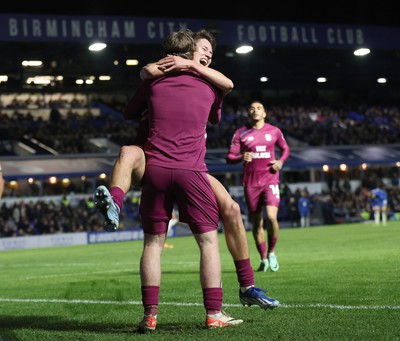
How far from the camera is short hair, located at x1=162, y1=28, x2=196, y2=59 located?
6.63 m

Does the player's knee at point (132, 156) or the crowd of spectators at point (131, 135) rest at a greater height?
the crowd of spectators at point (131, 135)

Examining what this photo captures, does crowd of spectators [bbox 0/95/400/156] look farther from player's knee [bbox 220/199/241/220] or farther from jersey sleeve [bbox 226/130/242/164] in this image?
player's knee [bbox 220/199/241/220]

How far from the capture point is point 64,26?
3556cm

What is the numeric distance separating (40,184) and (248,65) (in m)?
15.4

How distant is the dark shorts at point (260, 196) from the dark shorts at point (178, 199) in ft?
21.1

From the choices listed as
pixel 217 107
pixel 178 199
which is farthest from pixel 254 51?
pixel 178 199

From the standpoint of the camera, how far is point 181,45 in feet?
21.7

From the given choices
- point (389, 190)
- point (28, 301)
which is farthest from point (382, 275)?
point (389, 190)

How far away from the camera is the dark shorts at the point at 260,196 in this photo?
13039 mm

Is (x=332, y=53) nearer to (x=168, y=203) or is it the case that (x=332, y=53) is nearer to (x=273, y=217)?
(x=273, y=217)

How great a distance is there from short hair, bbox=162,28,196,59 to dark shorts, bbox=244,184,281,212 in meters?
6.53

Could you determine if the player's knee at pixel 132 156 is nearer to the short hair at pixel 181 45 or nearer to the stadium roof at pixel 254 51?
the short hair at pixel 181 45

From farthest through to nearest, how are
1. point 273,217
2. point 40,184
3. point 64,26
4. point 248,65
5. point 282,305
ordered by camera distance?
1. point 248,65
2. point 40,184
3. point 64,26
4. point 273,217
5. point 282,305

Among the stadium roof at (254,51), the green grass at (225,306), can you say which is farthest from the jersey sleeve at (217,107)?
the stadium roof at (254,51)
